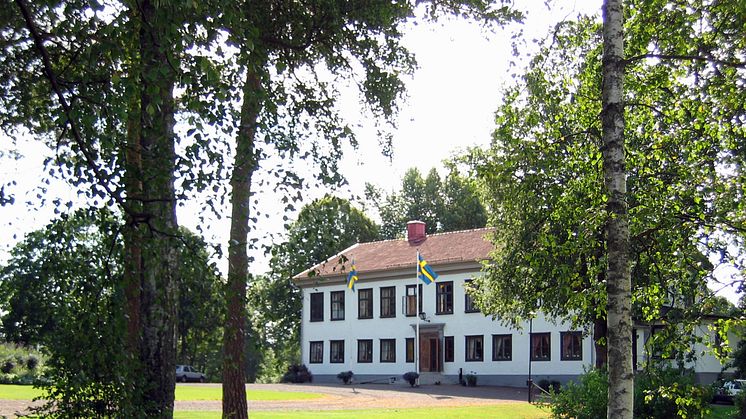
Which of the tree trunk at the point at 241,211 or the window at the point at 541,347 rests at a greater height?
the tree trunk at the point at 241,211

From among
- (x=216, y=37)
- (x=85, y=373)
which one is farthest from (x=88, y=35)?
(x=85, y=373)

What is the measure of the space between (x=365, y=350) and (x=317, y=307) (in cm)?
480

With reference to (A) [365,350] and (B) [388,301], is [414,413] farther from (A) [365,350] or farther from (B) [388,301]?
(A) [365,350]

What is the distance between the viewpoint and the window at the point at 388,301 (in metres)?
46.2

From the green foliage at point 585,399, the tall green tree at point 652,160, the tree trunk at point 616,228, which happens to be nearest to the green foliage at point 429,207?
the green foliage at point 585,399

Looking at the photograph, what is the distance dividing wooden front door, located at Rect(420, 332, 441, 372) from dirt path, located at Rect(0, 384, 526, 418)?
2.87 meters

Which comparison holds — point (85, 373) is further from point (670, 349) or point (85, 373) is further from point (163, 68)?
point (670, 349)

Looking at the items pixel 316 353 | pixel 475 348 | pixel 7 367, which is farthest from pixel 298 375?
pixel 7 367

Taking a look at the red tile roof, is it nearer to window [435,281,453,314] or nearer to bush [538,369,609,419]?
window [435,281,453,314]

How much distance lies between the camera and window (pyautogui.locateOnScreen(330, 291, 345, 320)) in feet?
160

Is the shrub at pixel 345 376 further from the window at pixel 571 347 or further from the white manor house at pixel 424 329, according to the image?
the window at pixel 571 347

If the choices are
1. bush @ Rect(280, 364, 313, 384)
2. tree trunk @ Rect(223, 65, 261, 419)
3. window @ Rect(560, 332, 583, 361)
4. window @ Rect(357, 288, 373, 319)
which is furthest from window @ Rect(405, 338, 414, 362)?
tree trunk @ Rect(223, 65, 261, 419)

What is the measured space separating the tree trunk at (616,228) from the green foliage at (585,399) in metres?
9.41

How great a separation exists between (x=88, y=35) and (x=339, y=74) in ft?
24.9
